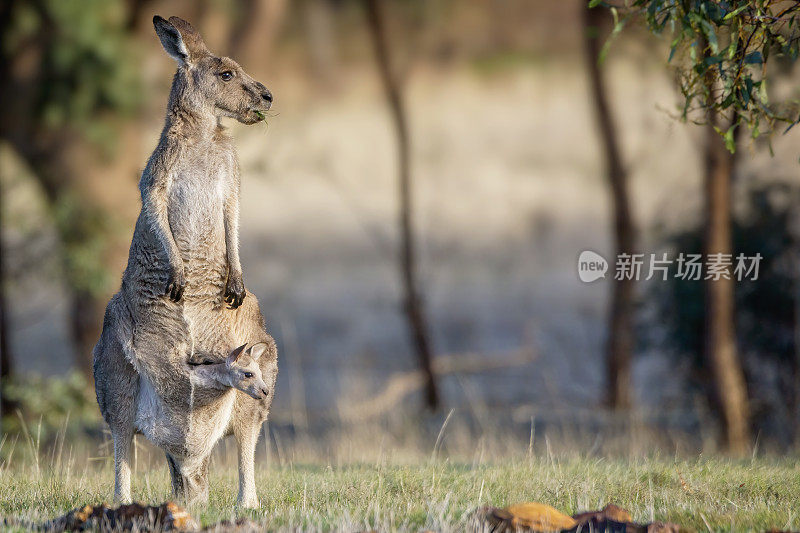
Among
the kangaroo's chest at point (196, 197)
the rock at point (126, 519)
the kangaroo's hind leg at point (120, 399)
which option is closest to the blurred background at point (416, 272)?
the kangaroo's chest at point (196, 197)

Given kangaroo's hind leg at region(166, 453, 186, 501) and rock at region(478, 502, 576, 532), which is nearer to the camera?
rock at region(478, 502, 576, 532)

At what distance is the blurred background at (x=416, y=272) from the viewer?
1297 cm

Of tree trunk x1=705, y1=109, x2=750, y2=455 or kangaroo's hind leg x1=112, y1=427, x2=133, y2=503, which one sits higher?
tree trunk x1=705, y1=109, x2=750, y2=455

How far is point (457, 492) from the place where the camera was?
5965mm

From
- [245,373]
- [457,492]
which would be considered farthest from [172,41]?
[457,492]

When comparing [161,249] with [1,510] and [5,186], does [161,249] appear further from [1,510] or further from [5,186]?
[5,186]

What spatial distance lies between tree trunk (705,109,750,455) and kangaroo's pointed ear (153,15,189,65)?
7305 millimetres

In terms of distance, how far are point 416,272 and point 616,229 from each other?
356cm

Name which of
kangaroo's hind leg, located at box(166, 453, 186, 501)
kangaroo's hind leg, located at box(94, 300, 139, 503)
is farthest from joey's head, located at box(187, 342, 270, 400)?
kangaroo's hind leg, located at box(166, 453, 186, 501)

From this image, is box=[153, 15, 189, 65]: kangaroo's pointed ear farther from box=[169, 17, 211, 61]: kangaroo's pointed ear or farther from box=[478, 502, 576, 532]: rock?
box=[478, 502, 576, 532]: rock

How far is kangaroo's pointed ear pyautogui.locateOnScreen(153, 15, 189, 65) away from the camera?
5355mm

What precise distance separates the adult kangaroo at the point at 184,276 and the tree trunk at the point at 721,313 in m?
7.10

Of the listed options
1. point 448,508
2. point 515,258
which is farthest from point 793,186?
point 515,258

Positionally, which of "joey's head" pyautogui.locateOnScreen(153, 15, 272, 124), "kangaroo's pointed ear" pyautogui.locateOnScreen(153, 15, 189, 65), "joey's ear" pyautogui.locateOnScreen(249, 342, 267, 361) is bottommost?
"joey's ear" pyautogui.locateOnScreen(249, 342, 267, 361)
